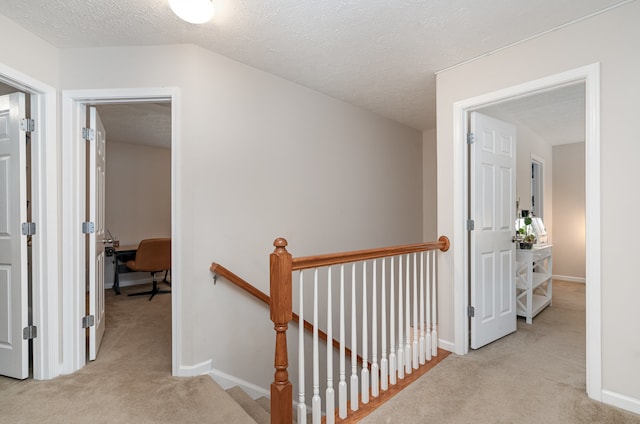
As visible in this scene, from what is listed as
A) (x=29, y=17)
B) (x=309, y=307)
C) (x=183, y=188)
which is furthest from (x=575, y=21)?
(x=29, y=17)

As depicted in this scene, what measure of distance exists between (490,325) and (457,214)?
1.04 metres

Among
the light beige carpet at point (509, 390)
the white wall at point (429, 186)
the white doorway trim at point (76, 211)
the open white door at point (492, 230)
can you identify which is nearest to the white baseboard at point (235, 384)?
the white doorway trim at point (76, 211)

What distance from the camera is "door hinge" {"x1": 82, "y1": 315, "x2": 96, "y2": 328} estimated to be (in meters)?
A: 2.40

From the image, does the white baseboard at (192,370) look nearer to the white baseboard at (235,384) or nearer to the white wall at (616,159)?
the white baseboard at (235,384)

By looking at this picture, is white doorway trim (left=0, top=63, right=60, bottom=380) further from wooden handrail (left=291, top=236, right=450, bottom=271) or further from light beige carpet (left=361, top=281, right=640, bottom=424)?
light beige carpet (left=361, top=281, right=640, bottom=424)

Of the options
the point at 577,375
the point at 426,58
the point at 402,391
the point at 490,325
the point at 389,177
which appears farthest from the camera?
the point at 389,177

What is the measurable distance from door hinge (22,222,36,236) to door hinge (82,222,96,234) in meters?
0.28

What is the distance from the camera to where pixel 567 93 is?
10.3 feet

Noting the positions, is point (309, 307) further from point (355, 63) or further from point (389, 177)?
point (355, 63)

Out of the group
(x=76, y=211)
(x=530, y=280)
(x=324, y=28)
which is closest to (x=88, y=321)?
(x=76, y=211)

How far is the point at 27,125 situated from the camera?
87.5 inches

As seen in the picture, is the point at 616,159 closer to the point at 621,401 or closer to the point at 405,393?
the point at 621,401

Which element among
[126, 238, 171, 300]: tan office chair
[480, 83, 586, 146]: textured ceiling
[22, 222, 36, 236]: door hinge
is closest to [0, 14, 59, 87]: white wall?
[22, 222, 36, 236]: door hinge

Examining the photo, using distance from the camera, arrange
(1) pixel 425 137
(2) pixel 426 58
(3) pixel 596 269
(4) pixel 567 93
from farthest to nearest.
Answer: (1) pixel 425 137 < (4) pixel 567 93 < (2) pixel 426 58 < (3) pixel 596 269
